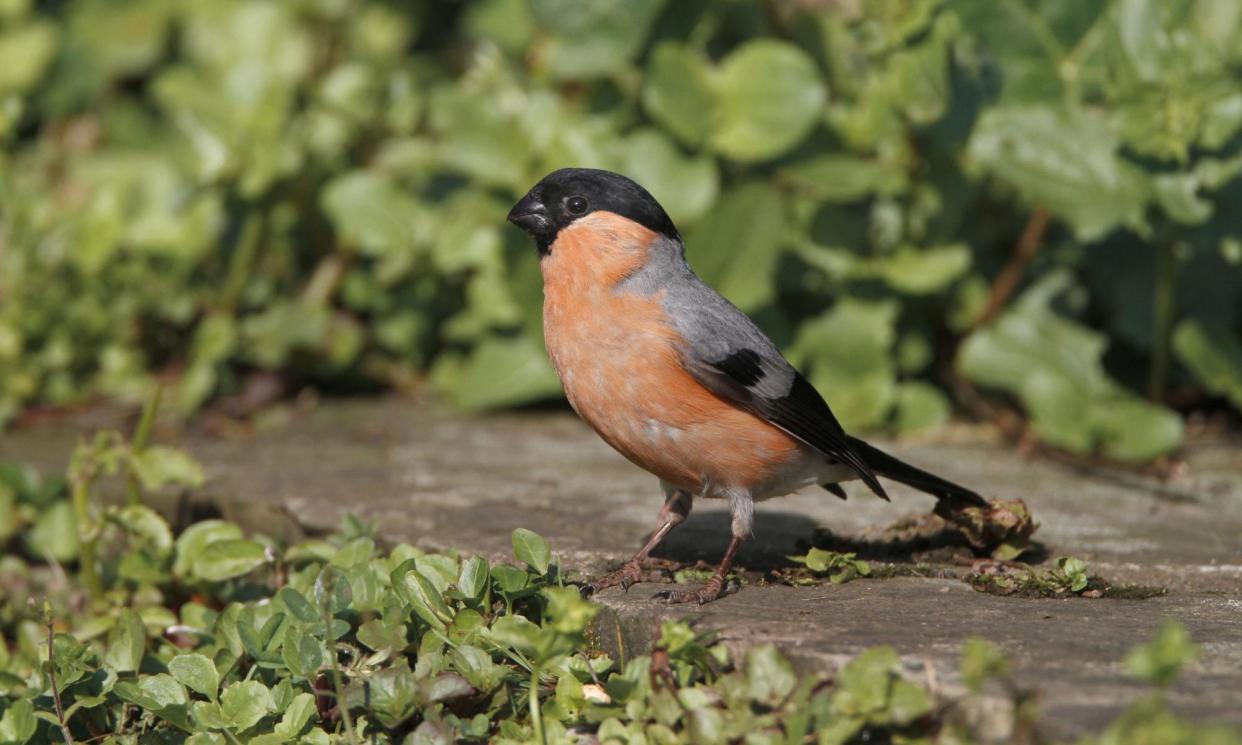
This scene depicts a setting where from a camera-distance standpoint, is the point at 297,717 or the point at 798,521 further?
the point at 798,521

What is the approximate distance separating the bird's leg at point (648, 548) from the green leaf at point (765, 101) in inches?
77.0

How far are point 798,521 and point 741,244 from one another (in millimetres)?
1484

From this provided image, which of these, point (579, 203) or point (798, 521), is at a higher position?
point (579, 203)

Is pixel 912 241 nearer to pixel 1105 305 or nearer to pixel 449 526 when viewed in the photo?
pixel 1105 305

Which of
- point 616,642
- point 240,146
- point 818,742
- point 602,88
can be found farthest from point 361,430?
point 818,742

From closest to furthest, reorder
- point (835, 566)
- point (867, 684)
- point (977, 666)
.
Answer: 1. point (977, 666)
2. point (867, 684)
3. point (835, 566)

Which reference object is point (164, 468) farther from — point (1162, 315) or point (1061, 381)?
point (1162, 315)

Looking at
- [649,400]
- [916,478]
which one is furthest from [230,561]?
[916,478]

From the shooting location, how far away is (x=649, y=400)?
394cm

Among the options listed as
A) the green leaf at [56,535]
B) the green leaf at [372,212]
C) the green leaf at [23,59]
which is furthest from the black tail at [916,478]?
the green leaf at [23,59]

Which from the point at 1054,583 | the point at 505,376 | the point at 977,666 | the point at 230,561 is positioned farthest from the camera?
the point at 505,376

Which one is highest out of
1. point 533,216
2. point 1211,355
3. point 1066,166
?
point 1066,166

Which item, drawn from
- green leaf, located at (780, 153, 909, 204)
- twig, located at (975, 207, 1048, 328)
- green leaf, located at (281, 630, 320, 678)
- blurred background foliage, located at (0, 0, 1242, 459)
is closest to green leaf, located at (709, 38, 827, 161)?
blurred background foliage, located at (0, 0, 1242, 459)

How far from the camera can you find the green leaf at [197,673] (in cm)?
344
